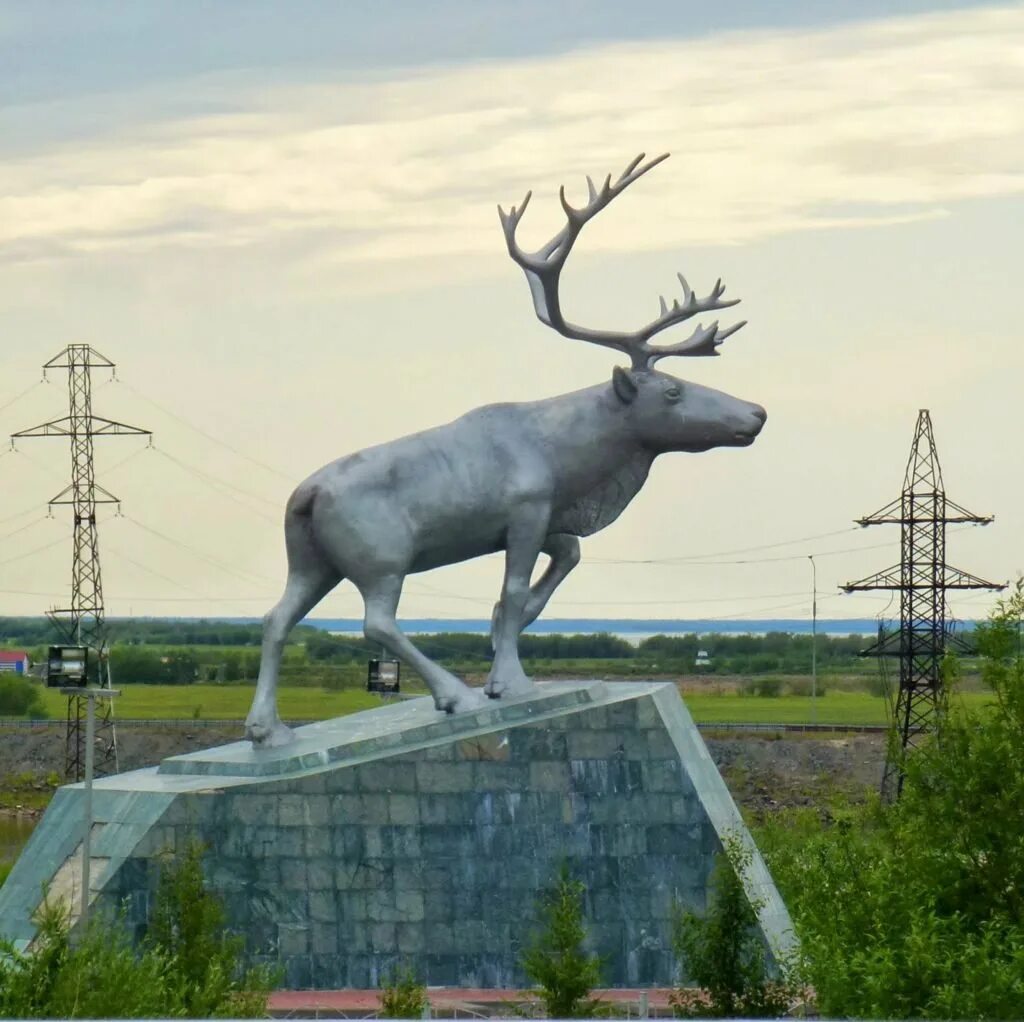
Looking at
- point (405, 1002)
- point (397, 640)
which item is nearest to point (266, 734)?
point (397, 640)

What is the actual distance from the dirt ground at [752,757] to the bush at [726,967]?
2931cm

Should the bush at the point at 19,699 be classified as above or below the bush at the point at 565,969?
above

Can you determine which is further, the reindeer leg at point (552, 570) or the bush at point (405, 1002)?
the reindeer leg at point (552, 570)

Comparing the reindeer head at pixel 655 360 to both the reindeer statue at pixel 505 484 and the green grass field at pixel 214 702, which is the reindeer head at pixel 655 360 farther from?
the green grass field at pixel 214 702

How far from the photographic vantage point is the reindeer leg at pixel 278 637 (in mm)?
18453

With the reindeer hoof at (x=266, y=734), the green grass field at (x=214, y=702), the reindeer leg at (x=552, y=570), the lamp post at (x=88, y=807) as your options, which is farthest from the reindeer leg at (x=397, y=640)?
the green grass field at (x=214, y=702)

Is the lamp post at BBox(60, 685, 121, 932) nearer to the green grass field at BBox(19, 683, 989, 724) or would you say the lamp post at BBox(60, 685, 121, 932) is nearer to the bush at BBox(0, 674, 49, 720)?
the green grass field at BBox(19, 683, 989, 724)

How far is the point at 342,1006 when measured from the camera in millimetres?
17109

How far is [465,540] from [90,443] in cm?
2015

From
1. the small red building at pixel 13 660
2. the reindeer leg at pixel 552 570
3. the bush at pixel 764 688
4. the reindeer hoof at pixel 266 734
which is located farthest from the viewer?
the small red building at pixel 13 660

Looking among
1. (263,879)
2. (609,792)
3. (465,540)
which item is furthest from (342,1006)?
(465,540)

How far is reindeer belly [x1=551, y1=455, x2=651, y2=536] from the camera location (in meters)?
18.9

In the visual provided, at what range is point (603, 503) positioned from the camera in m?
19.0

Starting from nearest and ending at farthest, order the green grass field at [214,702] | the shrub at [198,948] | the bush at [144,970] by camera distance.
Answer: the bush at [144,970]
the shrub at [198,948]
the green grass field at [214,702]
